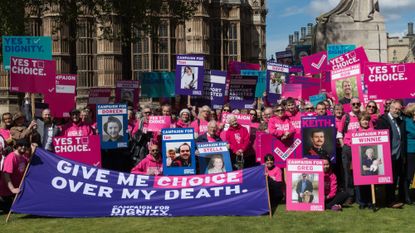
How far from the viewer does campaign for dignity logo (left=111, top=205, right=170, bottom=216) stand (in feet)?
27.5

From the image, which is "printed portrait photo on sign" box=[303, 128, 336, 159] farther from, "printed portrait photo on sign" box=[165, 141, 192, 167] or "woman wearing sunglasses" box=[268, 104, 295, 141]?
"printed portrait photo on sign" box=[165, 141, 192, 167]

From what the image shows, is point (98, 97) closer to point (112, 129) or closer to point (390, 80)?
point (112, 129)

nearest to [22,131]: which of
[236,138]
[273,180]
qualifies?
[236,138]

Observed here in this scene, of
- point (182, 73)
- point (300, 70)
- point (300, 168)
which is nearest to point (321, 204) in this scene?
point (300, 168)

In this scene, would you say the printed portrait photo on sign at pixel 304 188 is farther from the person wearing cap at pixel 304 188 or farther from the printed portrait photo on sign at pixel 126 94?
the printed portrait photo on sign at pixel 126 94

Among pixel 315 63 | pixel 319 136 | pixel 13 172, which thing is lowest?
pixel 13 172

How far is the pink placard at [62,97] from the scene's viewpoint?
12.6 metres

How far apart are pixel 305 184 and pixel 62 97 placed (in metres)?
6.54

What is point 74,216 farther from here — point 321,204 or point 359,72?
point 359,72

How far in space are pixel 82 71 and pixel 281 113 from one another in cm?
3796

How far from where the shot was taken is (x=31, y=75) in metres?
11.2

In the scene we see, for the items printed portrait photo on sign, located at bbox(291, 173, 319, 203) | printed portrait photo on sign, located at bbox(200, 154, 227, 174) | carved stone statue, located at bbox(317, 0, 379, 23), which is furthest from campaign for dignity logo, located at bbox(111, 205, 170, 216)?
carved stone statue, located at bbox(317, 0, 379, 23)

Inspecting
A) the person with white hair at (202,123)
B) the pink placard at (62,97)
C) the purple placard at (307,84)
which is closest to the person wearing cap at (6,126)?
the pink placard at (62,97)

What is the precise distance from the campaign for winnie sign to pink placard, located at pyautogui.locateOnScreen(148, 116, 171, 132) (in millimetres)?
2005
